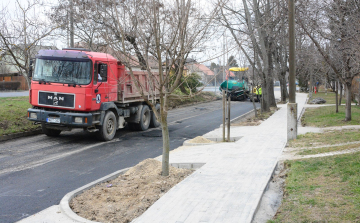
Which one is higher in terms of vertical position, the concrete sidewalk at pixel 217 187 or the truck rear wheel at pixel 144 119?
the truck rear wheel at pixel 144 119

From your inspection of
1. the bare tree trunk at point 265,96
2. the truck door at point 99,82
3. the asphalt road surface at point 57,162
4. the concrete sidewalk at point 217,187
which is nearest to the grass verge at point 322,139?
the concrete sidewalk at point 217,187

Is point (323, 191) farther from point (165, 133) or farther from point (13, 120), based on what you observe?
point (13, 120)

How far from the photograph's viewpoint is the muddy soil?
18.6 feet

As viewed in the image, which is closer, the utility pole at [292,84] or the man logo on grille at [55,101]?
the utility pole at [292,84]

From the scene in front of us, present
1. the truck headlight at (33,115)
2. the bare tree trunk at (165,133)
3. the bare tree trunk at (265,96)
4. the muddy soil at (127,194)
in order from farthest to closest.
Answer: the bare tree trunk at (265,96)
the truck headlight at (33,115)
the bare tree trunk at (165,133)
the muddy soil at (127,194)

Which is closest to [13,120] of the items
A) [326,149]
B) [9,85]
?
[326,149]

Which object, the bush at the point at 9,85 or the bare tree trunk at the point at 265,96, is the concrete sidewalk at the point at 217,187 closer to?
the bare tree trunk at the point at 265,96

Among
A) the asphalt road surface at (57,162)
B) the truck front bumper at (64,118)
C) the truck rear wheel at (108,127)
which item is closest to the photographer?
the asphalt road surface at (57,162)

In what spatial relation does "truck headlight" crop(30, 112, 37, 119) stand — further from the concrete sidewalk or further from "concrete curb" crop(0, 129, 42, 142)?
the concrete sidewalk

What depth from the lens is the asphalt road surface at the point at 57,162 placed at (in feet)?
22.2

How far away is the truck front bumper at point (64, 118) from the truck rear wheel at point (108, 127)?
2.64 feet

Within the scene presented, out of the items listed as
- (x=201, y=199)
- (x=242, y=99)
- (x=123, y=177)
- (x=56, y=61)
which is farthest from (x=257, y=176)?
(x=242, y=99)

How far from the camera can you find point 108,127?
45.4 ft

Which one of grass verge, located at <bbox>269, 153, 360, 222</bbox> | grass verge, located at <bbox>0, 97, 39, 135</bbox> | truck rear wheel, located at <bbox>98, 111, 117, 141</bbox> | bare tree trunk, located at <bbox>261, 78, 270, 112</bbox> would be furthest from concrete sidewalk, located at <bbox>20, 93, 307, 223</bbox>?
bare tree trunk, located at <bbox>261, 78, 270, 112</bbox>
